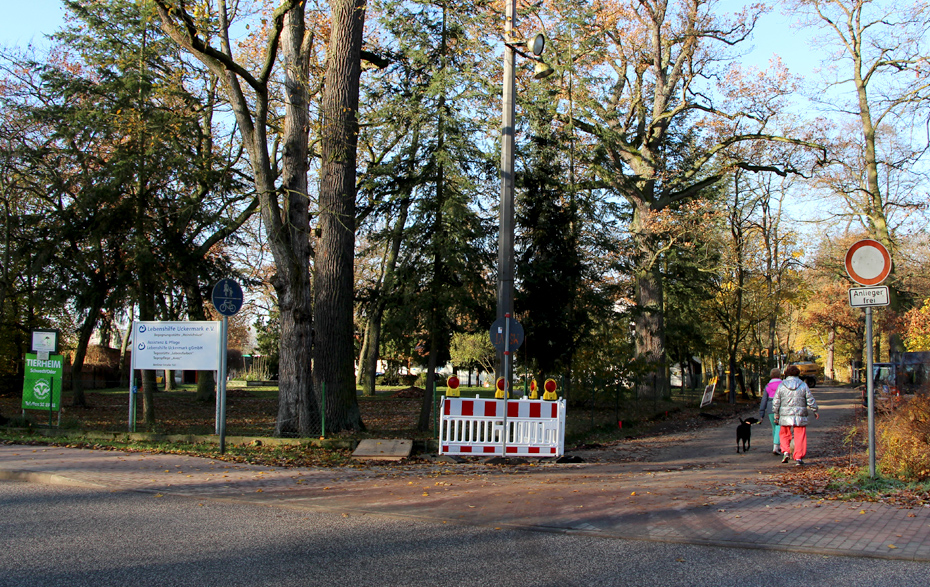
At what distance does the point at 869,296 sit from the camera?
918 cm

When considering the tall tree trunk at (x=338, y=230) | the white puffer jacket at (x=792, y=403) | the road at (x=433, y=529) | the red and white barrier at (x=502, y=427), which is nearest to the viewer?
the road at (x=433, y=529)

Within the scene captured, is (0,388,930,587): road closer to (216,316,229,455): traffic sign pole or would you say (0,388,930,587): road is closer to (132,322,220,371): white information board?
(216,316,229,455): traffic sign pole

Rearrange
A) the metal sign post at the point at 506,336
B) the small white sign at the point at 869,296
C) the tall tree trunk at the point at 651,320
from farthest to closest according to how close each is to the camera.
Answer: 1. the tall tree trunk at the point at 651,320
2. the metal sign post at the point at 506,336
3. the small white sign at the point at 869,296

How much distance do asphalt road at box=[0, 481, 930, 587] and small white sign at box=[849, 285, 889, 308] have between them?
4319mm

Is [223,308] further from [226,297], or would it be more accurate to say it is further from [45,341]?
[45,341]

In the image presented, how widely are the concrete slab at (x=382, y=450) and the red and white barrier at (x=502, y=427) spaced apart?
2.15 ft

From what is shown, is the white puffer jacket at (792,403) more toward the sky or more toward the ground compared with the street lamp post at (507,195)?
more toward the ground

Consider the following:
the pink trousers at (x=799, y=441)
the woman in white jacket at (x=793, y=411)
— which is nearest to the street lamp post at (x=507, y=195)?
the woman in white jacket at (x=793, y=411)

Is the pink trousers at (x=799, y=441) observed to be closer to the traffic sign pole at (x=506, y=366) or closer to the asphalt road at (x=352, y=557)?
the traffic sign pole at (x=506, y=366)

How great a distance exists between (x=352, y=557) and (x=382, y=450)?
234 inches

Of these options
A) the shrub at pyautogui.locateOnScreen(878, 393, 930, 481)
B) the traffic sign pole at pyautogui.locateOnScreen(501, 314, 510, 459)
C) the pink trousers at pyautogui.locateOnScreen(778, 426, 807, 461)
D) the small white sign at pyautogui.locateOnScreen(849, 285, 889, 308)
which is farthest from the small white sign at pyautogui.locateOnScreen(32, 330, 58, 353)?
the shrub at pyautogui.locateOnScreen(878, 393, 930, 481)

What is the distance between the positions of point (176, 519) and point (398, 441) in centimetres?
513

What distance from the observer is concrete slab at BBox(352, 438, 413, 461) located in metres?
11.6

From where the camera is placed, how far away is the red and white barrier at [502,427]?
39.7 feet
